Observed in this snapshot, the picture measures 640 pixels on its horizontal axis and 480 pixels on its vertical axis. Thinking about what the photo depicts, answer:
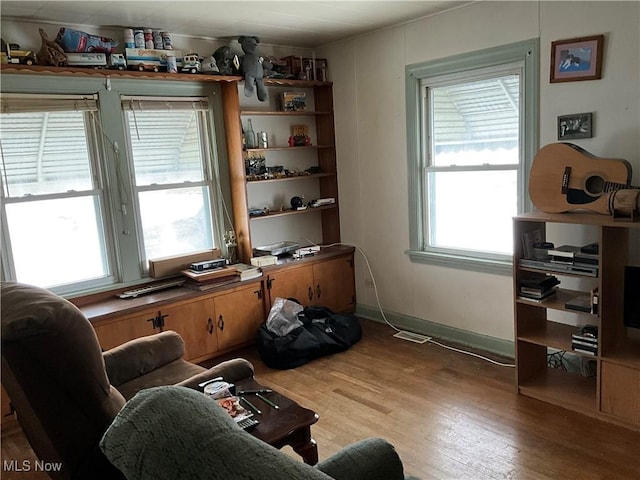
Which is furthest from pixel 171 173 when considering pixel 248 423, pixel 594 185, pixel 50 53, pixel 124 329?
pixel 594 185

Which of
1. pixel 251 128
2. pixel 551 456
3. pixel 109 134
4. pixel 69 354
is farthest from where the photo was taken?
pixel 251 128

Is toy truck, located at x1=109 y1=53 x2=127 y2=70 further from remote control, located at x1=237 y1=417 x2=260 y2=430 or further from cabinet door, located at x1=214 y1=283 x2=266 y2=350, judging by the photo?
remote control, located at x1=237 y1=417 x2=260 y2=430

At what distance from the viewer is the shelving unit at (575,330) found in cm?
261

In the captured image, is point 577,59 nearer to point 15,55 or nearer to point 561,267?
point 561,267

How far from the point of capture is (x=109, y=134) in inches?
136

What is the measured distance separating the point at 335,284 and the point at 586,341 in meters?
2.14

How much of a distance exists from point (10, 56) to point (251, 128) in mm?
1697

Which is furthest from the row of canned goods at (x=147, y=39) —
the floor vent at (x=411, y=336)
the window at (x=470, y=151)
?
the floor vent at (x=411, y=336)

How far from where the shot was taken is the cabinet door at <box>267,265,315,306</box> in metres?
4.00

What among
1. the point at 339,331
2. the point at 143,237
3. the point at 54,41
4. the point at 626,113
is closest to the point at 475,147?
the point at 626,113

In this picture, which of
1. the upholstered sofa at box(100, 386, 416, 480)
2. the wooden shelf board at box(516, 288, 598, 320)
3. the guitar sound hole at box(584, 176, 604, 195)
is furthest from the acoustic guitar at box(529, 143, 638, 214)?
the upholstered sofa at box(100, 386, 416, 480)

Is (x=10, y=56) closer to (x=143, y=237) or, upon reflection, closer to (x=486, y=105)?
(x=143, y=237)

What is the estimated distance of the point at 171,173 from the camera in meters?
3.84

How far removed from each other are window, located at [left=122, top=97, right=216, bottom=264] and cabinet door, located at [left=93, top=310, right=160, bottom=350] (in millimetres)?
571
